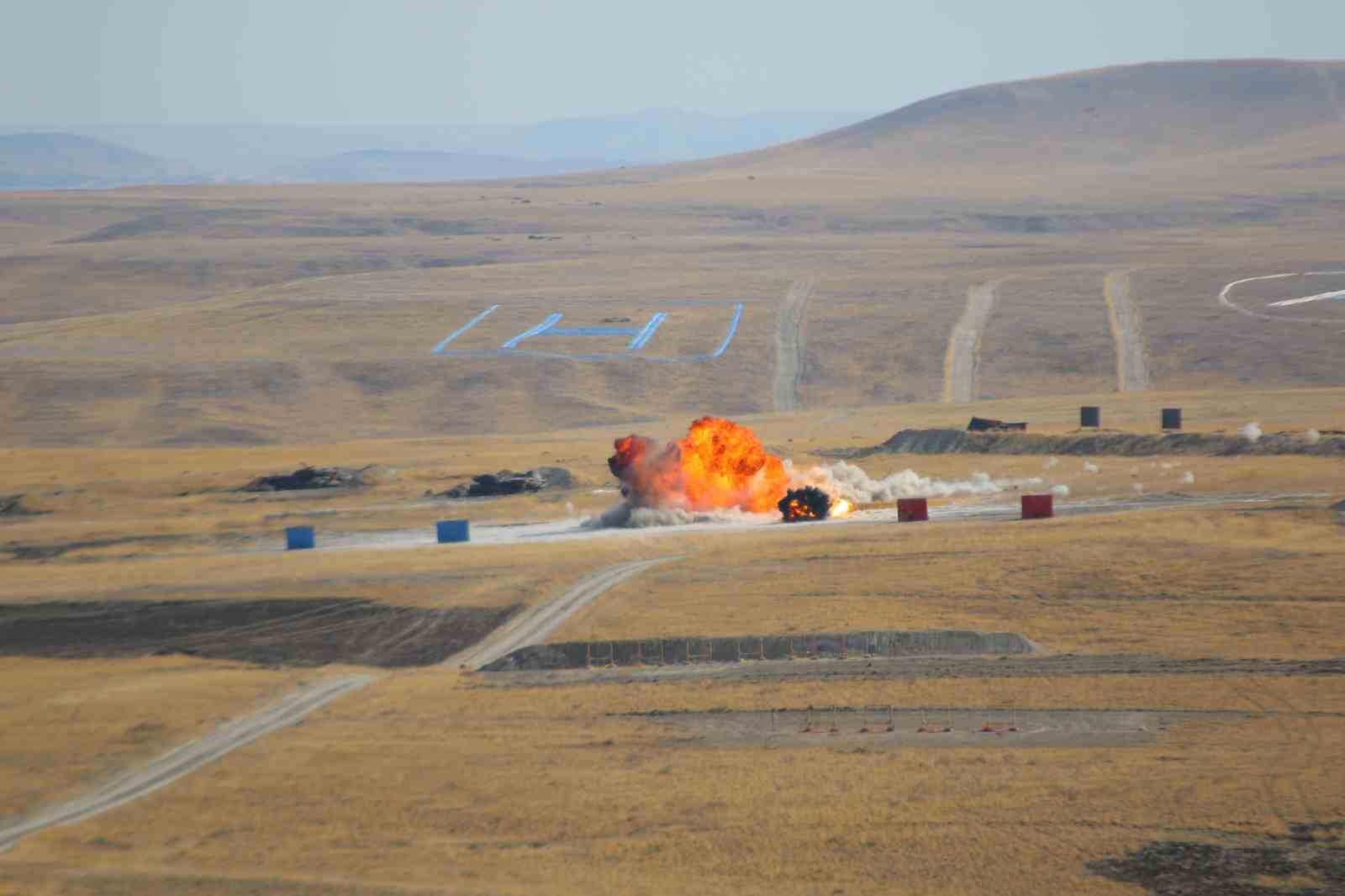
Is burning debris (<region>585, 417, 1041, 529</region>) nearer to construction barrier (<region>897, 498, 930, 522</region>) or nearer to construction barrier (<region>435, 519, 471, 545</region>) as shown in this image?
construction barrier (<region>897, 498, 930, 522</region>)

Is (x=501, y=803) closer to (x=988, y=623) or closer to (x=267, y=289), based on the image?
(x=988, y=623)

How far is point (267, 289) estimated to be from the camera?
146625mm

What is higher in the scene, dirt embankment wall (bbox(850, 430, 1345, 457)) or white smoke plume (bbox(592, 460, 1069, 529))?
dirt embankment wall (bbox(850, 430, 1345, 457))

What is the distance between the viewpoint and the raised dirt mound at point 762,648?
142 ft

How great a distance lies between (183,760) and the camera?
1508 inches

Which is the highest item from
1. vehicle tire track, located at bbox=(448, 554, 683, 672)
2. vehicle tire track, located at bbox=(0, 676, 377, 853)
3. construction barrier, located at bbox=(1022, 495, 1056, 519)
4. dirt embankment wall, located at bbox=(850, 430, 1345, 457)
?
dirt embankment wall, located at bbox=(850, 430, 1345, 457)

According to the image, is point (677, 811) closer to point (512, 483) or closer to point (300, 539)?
point (300, 539)

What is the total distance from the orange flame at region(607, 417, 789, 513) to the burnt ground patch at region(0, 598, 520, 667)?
14456mm

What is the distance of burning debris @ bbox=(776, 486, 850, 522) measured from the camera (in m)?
63.0

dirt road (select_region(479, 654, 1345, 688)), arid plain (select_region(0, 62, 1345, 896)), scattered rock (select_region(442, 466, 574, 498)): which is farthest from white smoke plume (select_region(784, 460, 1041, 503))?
dirt road (select_region(479, 654, 1345, 688))

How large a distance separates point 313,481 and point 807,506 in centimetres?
2478

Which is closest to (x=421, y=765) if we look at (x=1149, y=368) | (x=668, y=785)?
(x=668, y=785)

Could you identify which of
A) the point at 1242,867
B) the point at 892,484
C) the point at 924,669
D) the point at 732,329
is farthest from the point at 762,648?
the point at 732,329

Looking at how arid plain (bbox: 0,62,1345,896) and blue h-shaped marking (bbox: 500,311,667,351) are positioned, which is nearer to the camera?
arid plain (bbox: 0,62,1345,896)
